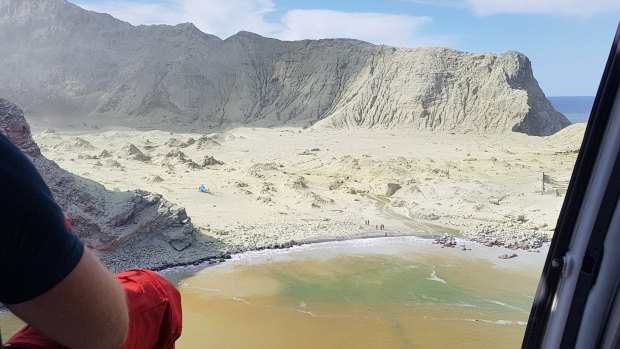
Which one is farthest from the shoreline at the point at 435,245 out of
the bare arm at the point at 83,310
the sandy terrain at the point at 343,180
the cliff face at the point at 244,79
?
the cliff face at the point at 244,79

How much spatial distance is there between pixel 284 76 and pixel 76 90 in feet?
50.1

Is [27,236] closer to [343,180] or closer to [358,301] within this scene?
[358,301]

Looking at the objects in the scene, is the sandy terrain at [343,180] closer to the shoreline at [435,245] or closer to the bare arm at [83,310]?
the shoreline at [435,245]

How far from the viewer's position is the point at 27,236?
723 millimetres

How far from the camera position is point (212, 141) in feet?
71.6

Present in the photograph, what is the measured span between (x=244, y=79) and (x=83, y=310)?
33829 mm

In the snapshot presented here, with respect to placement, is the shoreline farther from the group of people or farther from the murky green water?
the group of people

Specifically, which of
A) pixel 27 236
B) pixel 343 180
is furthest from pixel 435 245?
pixel 27 236

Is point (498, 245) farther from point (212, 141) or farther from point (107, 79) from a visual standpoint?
point (107, 79)

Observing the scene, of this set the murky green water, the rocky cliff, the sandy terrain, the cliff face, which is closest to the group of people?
the murky green water

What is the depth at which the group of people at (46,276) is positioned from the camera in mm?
716

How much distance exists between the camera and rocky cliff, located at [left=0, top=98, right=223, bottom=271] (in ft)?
23.8

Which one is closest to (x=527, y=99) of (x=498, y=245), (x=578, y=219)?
(x=498, y=245)

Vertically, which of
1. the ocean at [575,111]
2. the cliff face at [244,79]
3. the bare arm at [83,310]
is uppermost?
the ocean at [575,111]
